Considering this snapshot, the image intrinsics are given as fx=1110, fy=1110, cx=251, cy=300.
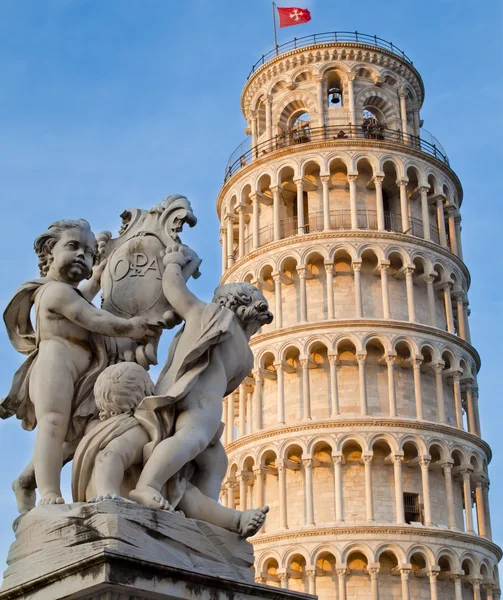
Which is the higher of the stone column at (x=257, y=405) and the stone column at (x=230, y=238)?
the stone column at (x=230, y=238)

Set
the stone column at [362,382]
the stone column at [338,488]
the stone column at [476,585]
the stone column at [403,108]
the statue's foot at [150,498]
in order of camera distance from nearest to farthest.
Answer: the statue's foot at [150,498]
the stone column at [338,488]
the stone column at [476,585]
the stone column at [362,382]
the stone column at [403,108]

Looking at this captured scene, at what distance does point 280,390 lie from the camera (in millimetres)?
50969

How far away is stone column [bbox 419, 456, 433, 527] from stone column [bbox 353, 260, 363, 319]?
7324mm

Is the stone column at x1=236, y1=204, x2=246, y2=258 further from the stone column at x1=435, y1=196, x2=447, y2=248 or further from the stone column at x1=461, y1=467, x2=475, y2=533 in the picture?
the stone column at x1=461, y1=467, x2=475, y2=533

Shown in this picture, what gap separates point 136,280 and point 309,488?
1691 inches

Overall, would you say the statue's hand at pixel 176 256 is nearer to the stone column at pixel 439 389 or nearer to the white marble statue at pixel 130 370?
the white marble statue at pixel 130 370

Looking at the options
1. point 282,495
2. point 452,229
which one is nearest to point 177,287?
point 282,495

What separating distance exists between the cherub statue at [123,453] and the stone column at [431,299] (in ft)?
157

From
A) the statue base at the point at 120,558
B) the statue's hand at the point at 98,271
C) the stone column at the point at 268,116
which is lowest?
the statue base at the point at 120,558

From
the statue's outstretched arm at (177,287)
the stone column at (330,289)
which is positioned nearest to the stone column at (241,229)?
the stone column at (330,289)

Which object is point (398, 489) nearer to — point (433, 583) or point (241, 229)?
point (433, 583)

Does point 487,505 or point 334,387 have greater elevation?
point 334,387

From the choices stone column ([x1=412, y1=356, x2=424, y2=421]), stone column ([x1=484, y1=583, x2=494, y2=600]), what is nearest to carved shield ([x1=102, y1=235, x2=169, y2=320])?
stone column ([x1=412, y1=356, x2=424, y2=421])

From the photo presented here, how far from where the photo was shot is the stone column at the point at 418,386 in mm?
50281
